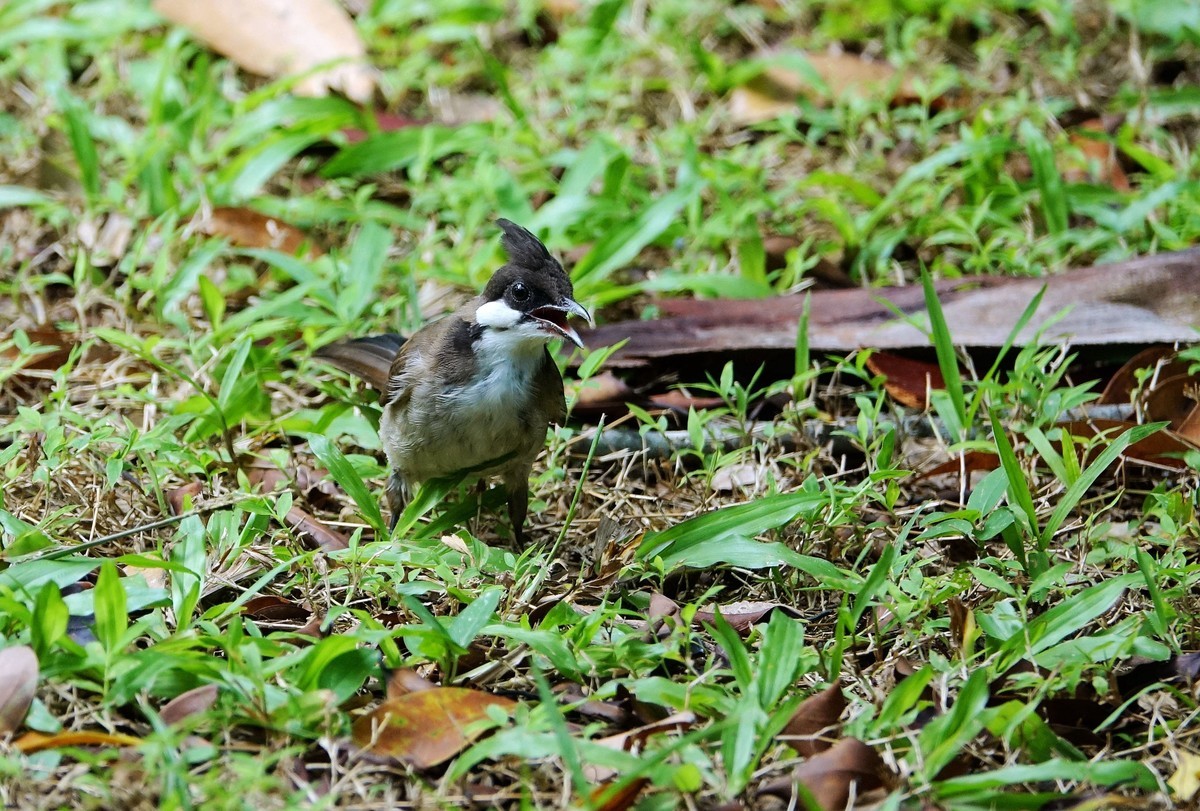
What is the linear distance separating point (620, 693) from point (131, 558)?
1.27 m

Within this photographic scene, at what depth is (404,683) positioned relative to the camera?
315cm

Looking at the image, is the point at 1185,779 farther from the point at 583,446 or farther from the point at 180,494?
the point at 180,494

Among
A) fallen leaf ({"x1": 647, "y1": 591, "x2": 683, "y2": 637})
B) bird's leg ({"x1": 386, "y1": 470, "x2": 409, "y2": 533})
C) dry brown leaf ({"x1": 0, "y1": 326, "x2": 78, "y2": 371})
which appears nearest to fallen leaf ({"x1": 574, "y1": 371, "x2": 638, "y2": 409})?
bird's leg ({"x1": 386, "y1": 470, "x2": 409, "y2": 533})

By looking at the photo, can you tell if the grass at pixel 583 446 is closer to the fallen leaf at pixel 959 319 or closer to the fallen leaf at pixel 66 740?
the fallen leaf at pixel 66 740

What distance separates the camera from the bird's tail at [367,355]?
4566 millimetres

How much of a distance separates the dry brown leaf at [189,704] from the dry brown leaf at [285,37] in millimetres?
4353

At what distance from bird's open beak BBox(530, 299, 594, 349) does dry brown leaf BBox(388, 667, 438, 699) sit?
4.04ft

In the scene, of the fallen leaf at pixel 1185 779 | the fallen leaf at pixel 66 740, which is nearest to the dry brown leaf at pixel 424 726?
the fallen leaf at pixel 66 740

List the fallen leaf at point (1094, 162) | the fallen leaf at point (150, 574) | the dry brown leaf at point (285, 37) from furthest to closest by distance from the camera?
the dry brown leaf at point (285, 37) → the fallen leaf at point (1094, 162) → the fallen leaf at point (150, 574)

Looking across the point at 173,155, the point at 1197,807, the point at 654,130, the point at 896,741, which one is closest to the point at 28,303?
the point at 173,155

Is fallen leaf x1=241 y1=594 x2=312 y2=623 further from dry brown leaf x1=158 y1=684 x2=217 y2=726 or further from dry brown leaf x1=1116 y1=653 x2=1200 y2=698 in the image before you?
dry brown leaf x1=1116 y1=653 x2=1200 y2=698

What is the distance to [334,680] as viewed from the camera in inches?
122

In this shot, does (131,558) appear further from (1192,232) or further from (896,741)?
(1192,232)

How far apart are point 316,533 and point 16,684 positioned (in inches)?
48.0
